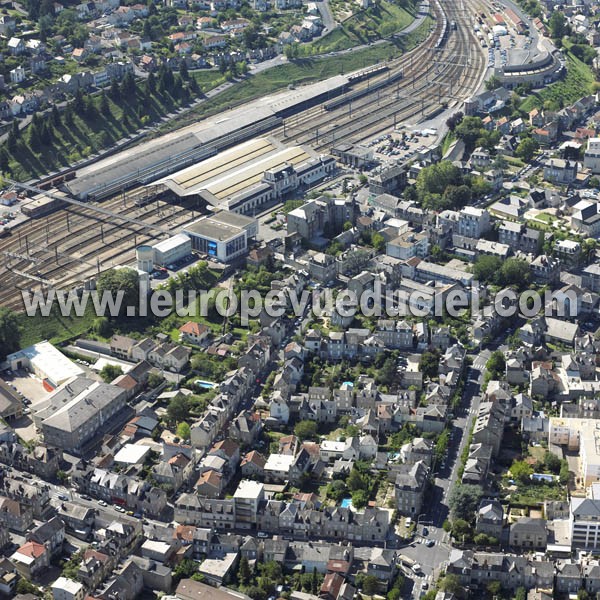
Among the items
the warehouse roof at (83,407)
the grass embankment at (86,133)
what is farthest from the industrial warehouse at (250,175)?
the warehouse roof at (83,407)

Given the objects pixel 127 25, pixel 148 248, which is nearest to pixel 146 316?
pixel 148 248

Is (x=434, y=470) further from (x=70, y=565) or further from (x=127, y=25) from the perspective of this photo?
(x=127, y=25)

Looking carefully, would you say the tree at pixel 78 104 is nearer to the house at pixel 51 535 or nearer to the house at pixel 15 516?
the house at pixel 15 516

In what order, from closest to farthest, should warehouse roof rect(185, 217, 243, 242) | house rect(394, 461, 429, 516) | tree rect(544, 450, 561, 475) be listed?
house rect(394, 461, 429, 516), tree rect(544, 450, 561, 475), warehouse roof rect(185, 217, 243, 242)

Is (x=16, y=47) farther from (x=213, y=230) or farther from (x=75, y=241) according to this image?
(x=213, y=230)

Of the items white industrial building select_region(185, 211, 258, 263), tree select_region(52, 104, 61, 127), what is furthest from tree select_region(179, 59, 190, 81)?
white industrial building select_region(185, 211, 258, 263)

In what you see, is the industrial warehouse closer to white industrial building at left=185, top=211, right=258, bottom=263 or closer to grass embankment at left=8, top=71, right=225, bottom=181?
white industrial building at left=185, top=211, right=258, bottom=263

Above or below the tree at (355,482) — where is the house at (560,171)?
above
